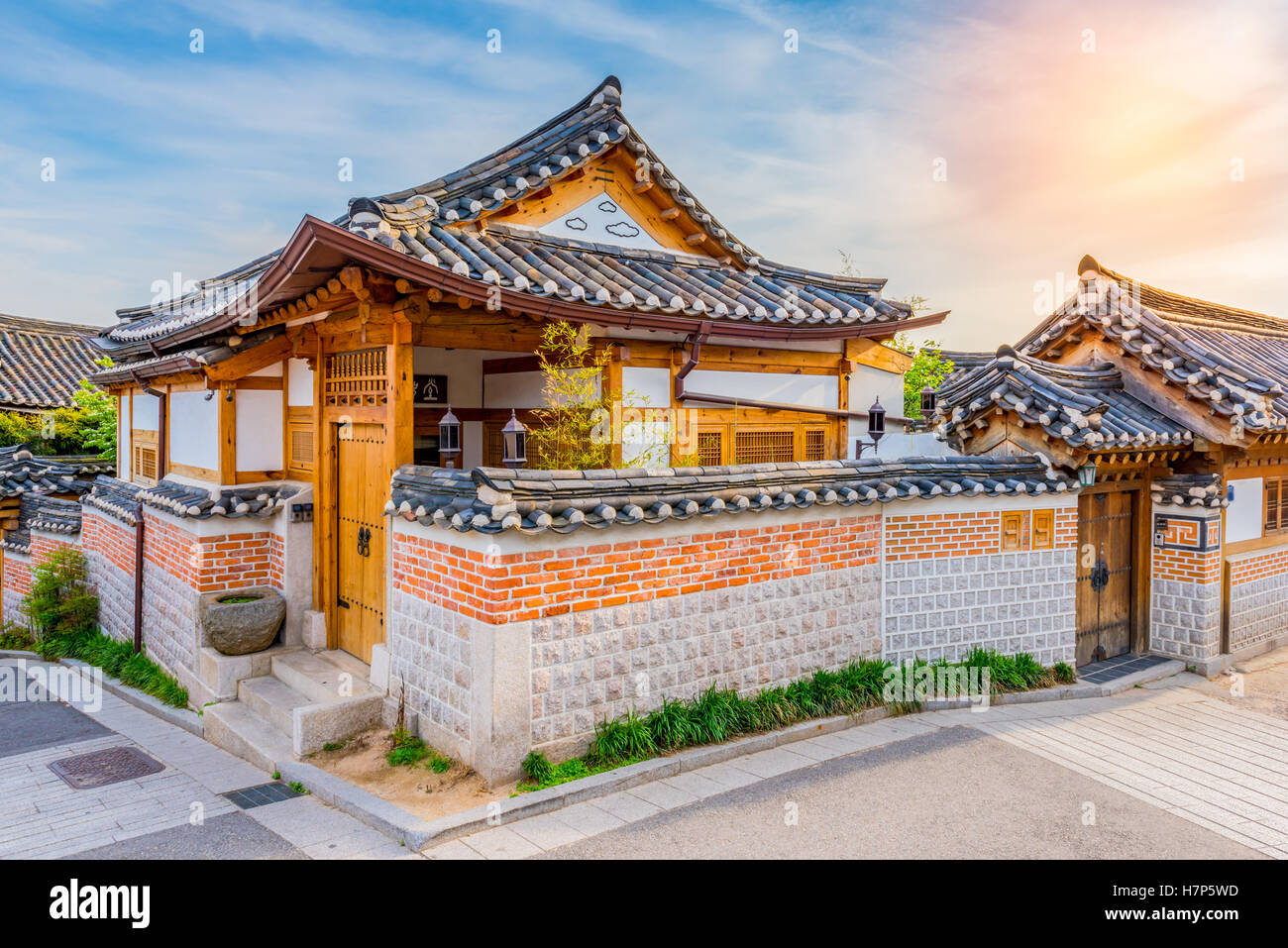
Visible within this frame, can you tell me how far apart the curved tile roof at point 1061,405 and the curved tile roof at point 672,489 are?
61cm

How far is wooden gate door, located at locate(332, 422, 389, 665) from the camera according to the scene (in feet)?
26.3

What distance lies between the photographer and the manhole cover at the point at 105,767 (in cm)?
729

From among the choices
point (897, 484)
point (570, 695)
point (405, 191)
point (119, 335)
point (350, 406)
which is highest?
point (405, 191)

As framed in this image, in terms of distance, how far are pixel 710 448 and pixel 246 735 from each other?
19.1 feet

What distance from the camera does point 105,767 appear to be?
7.62 meters

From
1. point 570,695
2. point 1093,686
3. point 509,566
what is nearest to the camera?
point 509,566

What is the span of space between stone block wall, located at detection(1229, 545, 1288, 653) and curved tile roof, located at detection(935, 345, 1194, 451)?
2439mm

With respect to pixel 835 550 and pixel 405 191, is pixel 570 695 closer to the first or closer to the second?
pixel 835 550

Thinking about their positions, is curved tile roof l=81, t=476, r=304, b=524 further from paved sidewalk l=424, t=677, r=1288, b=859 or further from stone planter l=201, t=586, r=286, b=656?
paved sidewalk l=424, t=677, r=1288, b=859

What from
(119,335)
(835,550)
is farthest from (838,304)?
(119,335)

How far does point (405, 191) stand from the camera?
8492 millimetres

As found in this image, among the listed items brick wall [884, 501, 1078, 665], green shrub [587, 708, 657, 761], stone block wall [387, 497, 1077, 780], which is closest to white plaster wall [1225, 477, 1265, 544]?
brick wall [884, 501, 1078, 665]

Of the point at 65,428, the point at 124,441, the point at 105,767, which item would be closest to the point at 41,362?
the point at 65,428

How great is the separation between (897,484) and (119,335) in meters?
11.7
